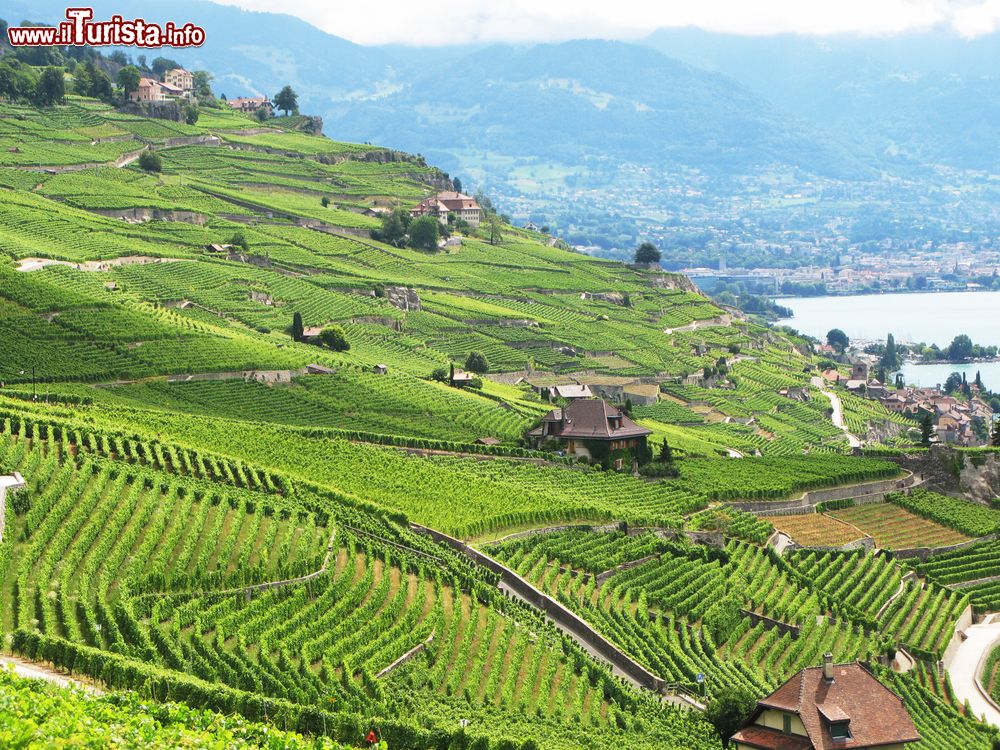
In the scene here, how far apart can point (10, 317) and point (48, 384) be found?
9305 millimetres

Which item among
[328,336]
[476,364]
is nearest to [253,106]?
[476,364]

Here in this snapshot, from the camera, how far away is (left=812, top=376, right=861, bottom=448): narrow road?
113688 mm

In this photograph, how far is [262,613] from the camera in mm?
39688

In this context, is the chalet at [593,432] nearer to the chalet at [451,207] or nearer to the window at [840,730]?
the window at [840,730]

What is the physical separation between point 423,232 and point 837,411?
3776cm

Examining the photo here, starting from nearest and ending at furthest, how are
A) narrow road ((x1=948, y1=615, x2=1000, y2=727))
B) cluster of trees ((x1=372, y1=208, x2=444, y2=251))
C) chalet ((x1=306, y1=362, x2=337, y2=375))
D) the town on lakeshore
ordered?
the town on lakeshore < narrow road ((x1=948, y1=615, x2=1000, y2=727)) < chalet ((x1=306, y1=362, x2=337, y2=375)) < cluster of trees ((x1=372, y1=208, x2=444, y2=251))

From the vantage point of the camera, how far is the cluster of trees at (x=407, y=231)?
136500 millimetres

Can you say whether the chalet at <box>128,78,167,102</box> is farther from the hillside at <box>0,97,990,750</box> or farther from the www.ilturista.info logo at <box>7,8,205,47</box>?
the www.ilturista.info logo at <box>7,8,205,47</box>

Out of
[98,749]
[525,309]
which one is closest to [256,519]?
[98,749]

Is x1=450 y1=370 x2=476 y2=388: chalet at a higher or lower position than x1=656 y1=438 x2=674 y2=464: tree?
lower

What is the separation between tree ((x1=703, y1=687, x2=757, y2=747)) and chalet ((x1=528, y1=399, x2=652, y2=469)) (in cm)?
2976

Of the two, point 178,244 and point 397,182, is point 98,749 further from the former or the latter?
point 397,182

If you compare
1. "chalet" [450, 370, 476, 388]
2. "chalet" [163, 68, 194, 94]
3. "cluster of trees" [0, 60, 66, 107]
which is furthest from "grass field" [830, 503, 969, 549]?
"chalet" [163, 68, 194, 94]

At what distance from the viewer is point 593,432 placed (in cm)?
7025
